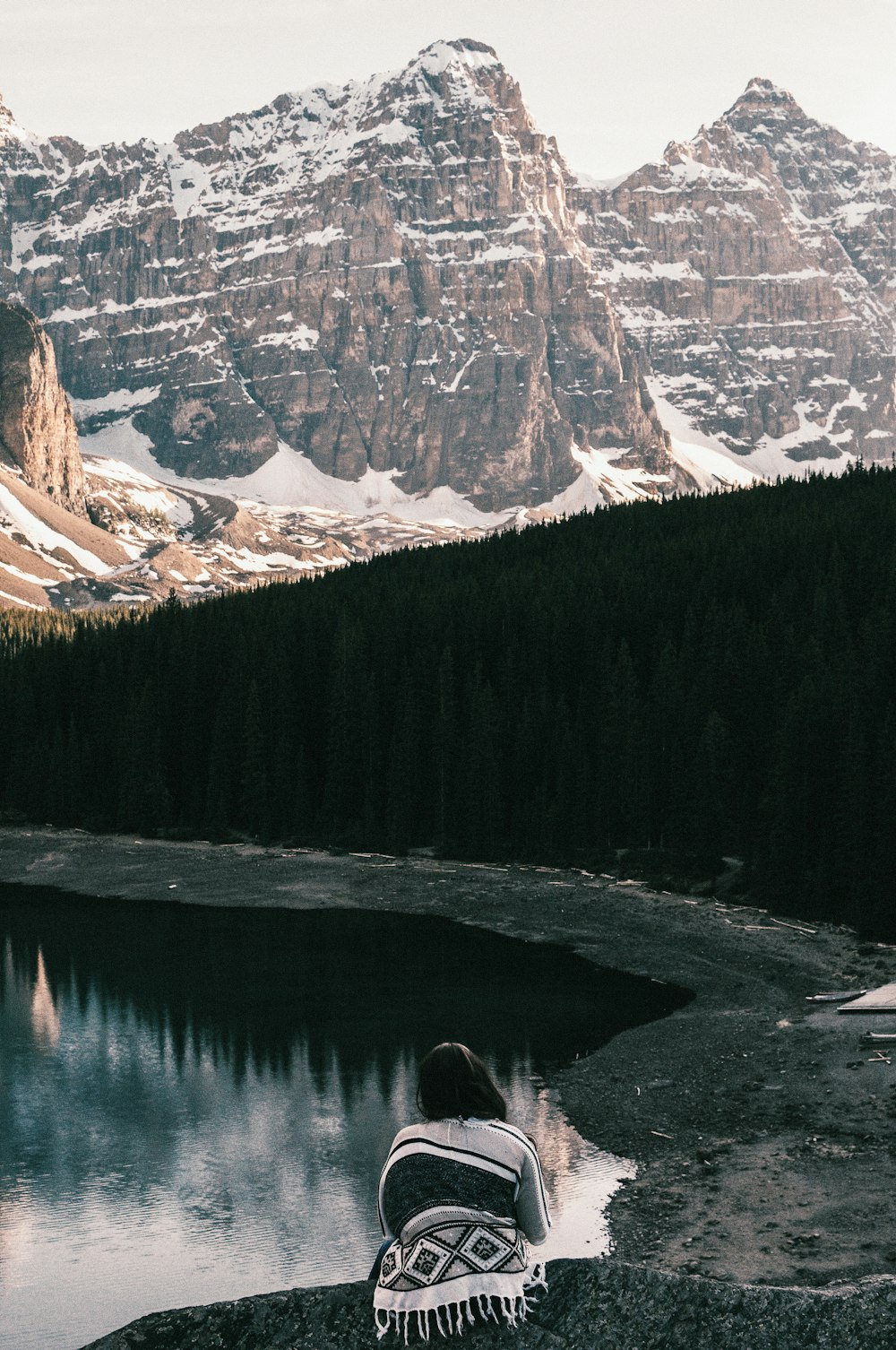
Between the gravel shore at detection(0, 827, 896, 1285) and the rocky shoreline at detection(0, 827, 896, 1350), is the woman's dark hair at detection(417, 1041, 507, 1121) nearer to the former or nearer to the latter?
the rocky shoreline at detection(0, 827, 896, 1350)

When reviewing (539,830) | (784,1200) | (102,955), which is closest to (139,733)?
(539,830)

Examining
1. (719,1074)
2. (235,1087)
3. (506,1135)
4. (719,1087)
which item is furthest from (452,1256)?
(235,1087)

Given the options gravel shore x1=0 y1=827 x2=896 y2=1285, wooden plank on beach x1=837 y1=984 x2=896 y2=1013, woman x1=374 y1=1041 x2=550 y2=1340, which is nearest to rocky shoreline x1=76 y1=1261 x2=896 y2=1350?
woman x1=374 y1=1041 x2=550 y2=1340

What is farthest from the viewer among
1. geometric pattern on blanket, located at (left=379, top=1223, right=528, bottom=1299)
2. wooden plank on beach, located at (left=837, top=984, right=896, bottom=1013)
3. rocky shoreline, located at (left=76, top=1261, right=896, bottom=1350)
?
wooden plank on beach, located at (left=837, top=984, right=896, bottom=1013)

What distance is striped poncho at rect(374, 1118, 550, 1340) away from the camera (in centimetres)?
1035

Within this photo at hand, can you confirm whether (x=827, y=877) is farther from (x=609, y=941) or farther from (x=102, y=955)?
(x=102, y=955)

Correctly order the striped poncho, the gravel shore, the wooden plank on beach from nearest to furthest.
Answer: the striped poncho < the gravel shore < the wooden plank on beach

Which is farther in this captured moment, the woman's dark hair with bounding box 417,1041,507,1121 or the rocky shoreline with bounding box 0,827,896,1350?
the rocky shoreline with bounding box 0,827,896,1350

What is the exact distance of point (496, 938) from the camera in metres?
62.4

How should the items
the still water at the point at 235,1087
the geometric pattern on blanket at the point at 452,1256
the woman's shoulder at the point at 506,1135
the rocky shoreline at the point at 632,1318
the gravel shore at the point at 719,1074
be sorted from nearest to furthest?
1. the rocky shoreline at the point at 632,1318
2. the geometric pattern on blanket at the point at 452,1256
3. the woman's shoulder at the point at 506,1135
4. the gravel shore at the point at 719,1074
5. the still water at the point at 235,1087

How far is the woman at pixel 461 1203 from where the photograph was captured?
1038 cm

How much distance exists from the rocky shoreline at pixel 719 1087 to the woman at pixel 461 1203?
0.53 m

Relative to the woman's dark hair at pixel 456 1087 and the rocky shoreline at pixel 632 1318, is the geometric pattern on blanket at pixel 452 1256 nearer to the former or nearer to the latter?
the rocky shoreline at pixel 632 1318

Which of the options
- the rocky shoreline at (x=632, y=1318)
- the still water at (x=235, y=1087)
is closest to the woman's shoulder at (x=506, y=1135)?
the rocky shoreline at (x=632, y=1318)
